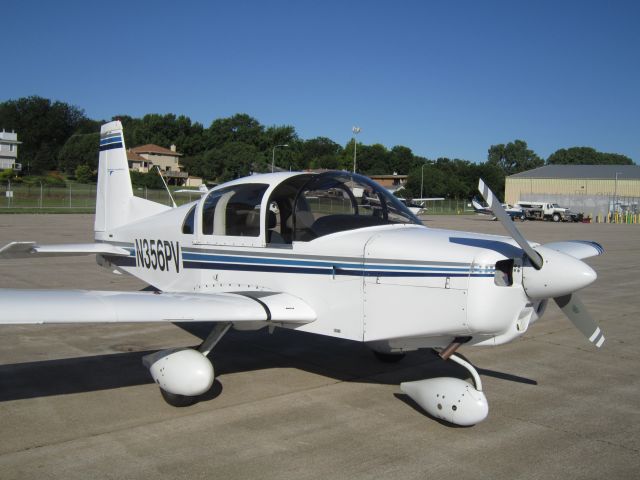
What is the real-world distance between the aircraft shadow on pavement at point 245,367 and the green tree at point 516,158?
14014 cm

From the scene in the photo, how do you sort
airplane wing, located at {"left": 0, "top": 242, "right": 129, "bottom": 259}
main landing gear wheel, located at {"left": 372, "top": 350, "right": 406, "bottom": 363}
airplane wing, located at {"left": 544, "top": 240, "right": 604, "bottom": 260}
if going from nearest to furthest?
airplane wing, located at {"left": 544, "top": 240, "right": 604, "bottom": 260} → main landing gear wheel, located at {"left": 372, "top": 350, "right": 406, "bottom": 363} → airplane wing, located at {"left": 0, "top": 242, "right": 129, "bottom": 259}

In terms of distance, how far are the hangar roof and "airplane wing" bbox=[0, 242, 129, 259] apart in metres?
81.3

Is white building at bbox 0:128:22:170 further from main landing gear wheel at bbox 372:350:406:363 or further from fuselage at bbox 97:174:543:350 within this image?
main landing gear wheel at bbox 372:350:406:363

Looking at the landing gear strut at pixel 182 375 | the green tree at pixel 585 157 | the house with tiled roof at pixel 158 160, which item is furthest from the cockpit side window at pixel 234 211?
the green tree at pixel 585 157

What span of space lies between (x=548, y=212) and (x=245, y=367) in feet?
171

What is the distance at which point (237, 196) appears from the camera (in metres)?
6.09

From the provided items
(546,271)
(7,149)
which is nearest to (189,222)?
(546,271)

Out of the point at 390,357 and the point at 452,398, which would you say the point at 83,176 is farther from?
the point at 452,398

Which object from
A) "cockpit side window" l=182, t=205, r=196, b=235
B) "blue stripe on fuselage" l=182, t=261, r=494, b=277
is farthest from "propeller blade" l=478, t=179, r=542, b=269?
"cockpit side window" l=182, t=205, r=196, b=235

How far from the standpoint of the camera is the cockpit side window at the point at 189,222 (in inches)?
255

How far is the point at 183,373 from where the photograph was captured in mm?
5000

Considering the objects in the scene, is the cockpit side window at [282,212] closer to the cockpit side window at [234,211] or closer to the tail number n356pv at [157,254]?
the cockpit side window at [234,211]

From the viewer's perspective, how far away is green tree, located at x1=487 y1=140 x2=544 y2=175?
140625 millimetres

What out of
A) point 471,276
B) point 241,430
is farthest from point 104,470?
point 471,276
